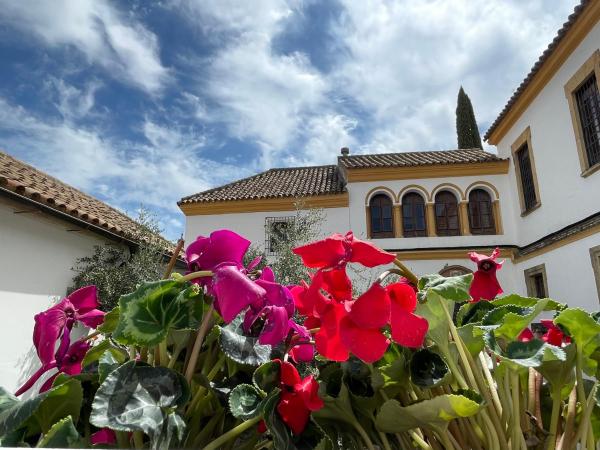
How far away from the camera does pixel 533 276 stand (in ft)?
33.2

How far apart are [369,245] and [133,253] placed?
7721mm

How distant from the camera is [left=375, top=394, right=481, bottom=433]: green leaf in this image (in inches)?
18.0

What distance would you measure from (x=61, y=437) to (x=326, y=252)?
0.38 meters

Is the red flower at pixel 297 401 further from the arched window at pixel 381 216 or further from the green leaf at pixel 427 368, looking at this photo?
the arched window at pixel 381 216

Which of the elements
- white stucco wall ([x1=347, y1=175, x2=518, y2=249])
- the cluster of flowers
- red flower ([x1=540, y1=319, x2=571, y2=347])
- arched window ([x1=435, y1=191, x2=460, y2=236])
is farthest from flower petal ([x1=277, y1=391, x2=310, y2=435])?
arched window ([x1=435, y1=191, x2=460, y2=236])

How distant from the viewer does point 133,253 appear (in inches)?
295

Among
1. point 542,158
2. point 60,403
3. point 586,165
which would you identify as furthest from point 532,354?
point 542,158

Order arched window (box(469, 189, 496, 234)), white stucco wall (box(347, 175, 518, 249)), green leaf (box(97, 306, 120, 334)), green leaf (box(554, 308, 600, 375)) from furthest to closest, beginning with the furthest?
arched window (box(469, 189, 496, 234)) → white stucco wall (box(347, 175, 518, 249)) → green leaf (box(97, 306, 120, 334)) → green leaf (box(554, 308, 600, 375))

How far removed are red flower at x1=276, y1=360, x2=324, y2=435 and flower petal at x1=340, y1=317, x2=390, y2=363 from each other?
96 mm

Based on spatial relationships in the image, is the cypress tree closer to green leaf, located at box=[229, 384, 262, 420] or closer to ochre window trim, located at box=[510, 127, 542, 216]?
ochre window trim, located at box=[510, 127, 542, 216]

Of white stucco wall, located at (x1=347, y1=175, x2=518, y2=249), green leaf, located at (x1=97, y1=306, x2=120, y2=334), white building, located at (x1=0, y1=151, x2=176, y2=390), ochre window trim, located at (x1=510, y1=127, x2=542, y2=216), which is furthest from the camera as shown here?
white stucco wall, located at (x1=347, y1=175, x2=518, y2=249)

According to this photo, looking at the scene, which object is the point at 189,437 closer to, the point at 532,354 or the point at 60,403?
the point at 60,403

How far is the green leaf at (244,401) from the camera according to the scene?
1.62 feet

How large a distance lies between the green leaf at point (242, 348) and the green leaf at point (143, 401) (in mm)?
72
